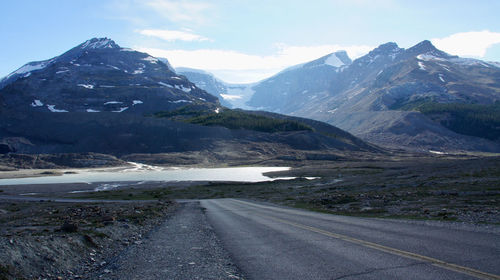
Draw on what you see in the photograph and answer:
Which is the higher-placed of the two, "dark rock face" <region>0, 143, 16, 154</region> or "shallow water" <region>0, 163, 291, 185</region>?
"dark rock face" <region>0, 143, 16, 154</region>

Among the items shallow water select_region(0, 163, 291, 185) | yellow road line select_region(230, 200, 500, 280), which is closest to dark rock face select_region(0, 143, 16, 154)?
shallow water select_region(0, 163, 291, 185)

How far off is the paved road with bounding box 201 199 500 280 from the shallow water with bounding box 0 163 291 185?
8728 centimetres

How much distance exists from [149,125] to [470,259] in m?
196

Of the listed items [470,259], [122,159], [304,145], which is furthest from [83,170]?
[470,259]

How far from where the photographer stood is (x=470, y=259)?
33.4 feet

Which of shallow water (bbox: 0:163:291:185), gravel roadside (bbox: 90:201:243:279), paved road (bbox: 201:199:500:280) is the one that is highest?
paved road (bbox: 201:199:500:280)

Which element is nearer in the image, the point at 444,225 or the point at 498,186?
the point at 444,225

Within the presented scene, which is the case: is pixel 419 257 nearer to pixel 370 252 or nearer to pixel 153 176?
pixel 370 252

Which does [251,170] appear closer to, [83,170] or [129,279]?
[83,170]

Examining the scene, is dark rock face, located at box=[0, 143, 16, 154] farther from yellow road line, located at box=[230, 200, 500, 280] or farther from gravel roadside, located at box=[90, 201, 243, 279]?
yellow road line, located at box=[230, 200, 500, 280]

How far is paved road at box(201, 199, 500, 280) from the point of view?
964 cm

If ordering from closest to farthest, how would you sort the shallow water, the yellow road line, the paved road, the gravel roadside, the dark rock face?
1. the yellow road line
2. the paved road
3. the gravel roadside
4. the shallow water
5. the dark rock face

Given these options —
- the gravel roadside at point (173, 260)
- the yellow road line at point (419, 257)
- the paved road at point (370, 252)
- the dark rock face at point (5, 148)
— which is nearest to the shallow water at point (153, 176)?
the dark rock face at point (5, 148)

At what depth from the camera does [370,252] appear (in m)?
12.0
